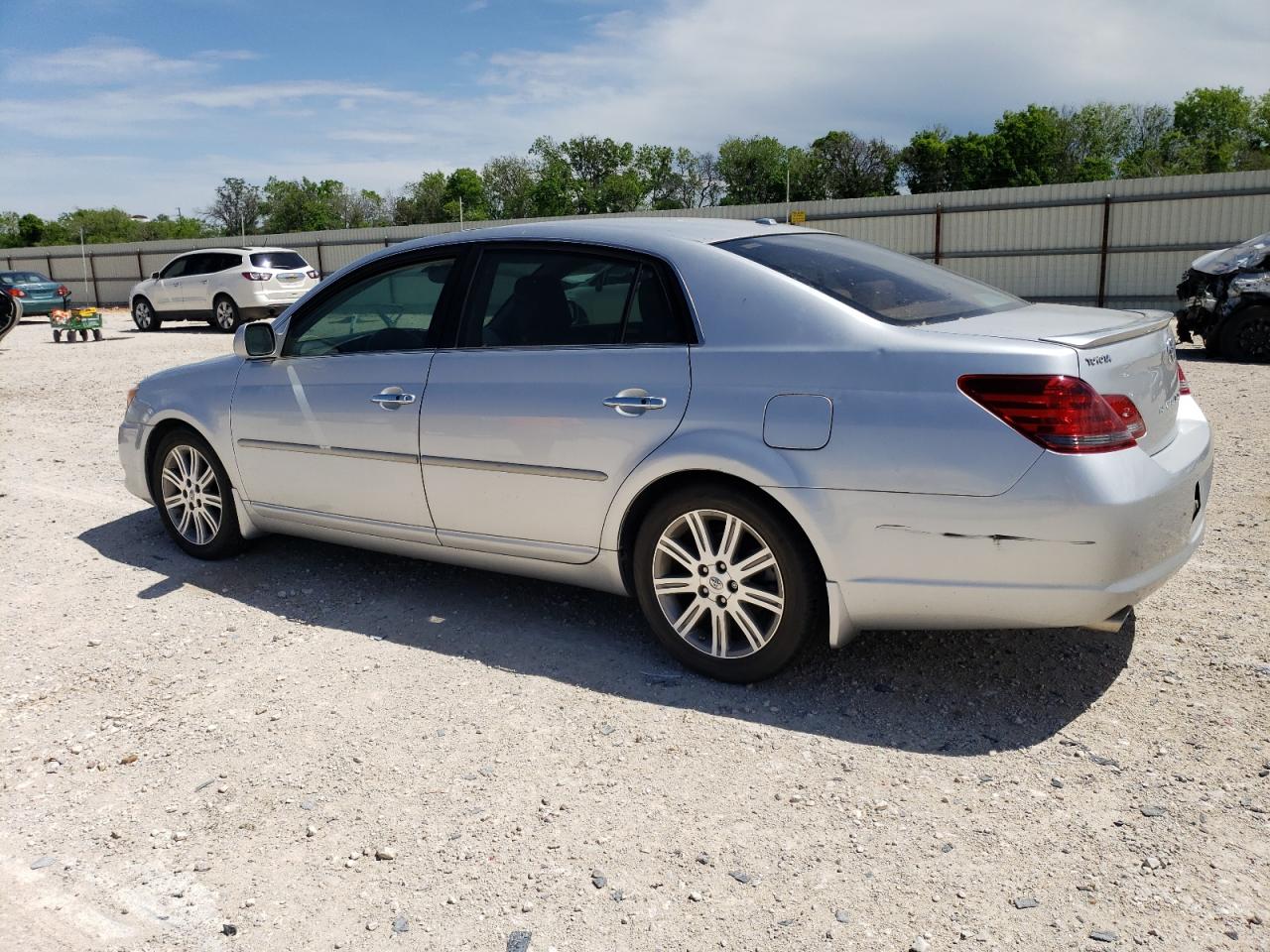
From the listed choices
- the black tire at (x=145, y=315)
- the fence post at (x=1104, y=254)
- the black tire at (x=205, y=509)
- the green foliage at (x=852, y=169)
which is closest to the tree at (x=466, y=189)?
the green foliage at (x=852, y=169)

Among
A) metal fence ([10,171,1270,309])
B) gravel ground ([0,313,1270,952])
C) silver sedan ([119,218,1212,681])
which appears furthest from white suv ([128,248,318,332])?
silver sedan ([119,218,1212,681])

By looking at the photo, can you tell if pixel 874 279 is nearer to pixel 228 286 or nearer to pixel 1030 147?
pixel 228 286

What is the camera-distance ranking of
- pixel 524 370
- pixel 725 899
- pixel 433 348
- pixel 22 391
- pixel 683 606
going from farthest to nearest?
pixel 22 391 < pixel 433 348 < pixel 524 370 < pixel 683 606 < pixel 725 899

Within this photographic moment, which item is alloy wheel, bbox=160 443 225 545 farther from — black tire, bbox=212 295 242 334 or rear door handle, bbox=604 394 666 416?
black tire, bbox=212 295 242 334

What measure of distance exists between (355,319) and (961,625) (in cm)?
294

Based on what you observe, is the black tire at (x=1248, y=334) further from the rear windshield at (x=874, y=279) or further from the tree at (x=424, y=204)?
the tree at (x=424, y=204)

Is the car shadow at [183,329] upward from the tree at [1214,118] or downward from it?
downward

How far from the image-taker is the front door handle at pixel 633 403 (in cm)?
375

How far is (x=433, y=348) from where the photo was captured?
444 cm

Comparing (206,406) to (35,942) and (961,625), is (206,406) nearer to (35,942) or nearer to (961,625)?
(35,942)

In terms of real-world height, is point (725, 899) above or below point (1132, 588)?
below

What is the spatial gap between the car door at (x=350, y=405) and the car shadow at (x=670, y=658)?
1.32 ft

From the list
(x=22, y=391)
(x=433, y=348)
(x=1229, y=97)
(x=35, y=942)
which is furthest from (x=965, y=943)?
(x=1229, y=97)

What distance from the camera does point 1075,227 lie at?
2261cm
